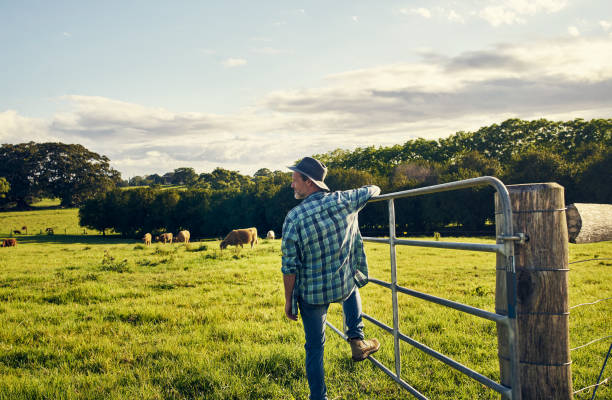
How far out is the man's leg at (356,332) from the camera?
4.07 m

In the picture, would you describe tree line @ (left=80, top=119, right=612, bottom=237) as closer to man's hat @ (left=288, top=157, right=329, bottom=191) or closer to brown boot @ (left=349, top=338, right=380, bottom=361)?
brown boot @ (left=349, top=338, right=380, bottom=361)

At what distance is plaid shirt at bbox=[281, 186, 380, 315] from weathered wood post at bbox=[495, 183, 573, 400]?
152 cm

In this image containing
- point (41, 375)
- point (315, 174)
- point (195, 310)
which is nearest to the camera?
point (315, 174)

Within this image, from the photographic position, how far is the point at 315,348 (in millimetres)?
3566

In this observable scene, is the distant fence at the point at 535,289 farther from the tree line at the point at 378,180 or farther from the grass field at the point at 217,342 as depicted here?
the tree line at the point at 378,180

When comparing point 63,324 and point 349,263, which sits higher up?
point 349,263

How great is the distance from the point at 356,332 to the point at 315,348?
2.38 ft

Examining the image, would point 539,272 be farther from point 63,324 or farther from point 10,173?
point 10,173

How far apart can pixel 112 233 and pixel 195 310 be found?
71631 millimetres

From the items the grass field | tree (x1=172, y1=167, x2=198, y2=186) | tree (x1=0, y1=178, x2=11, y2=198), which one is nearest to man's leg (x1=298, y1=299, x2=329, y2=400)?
the grass field

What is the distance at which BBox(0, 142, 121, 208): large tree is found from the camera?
94750 millimetres

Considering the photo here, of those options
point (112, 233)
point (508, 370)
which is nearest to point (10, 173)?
point (112, 233)

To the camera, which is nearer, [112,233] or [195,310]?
[195,310]

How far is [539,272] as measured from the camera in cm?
227
